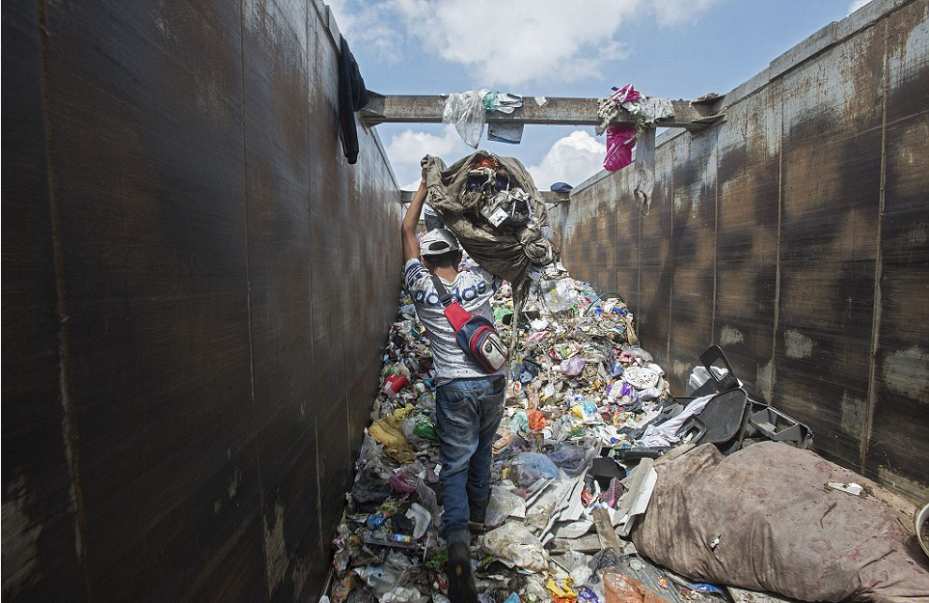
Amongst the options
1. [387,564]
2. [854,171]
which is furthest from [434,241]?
[854,171]

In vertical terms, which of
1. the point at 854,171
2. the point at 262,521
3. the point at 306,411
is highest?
the point at 854,171

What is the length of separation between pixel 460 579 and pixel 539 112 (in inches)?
156

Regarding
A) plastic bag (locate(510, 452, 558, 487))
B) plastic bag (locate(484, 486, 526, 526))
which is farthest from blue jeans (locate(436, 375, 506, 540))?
plastic bag (locate(510, 452, 558, 487))

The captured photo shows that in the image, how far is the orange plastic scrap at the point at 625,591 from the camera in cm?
225

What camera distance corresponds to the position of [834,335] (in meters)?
3.06

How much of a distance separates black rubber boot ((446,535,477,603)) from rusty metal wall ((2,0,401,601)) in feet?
2.38

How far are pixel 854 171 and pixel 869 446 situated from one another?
192 centimetres

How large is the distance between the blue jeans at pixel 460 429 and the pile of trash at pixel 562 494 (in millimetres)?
418

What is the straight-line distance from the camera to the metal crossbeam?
12.8ft

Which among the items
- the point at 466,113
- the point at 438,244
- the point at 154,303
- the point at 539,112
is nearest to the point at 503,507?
the point at 438,244

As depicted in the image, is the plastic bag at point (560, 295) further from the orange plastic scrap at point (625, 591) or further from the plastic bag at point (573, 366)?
the orange plastic scrap at point (625, 591)

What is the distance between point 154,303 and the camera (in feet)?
3.13

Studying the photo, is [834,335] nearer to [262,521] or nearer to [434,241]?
[434,241]

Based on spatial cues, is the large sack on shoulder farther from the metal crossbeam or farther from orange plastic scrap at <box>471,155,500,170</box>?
the metal crossbeam
